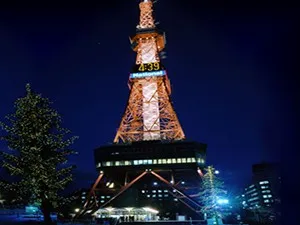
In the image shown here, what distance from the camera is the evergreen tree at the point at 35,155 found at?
20.5m

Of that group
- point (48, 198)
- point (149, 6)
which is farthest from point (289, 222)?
point (149, 6)

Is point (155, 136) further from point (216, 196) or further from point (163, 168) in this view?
point (216, 196)

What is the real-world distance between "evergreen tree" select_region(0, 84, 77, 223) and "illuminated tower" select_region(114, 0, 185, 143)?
54375 mm

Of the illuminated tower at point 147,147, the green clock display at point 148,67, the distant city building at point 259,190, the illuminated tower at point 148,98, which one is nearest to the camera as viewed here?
the illuminated tower at point 147,147

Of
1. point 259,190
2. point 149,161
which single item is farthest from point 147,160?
point 259,190

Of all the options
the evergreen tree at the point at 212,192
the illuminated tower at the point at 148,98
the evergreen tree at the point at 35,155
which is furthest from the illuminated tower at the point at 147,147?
the evergreen tree at the point at 35,155

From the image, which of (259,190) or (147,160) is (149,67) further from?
(259,190)

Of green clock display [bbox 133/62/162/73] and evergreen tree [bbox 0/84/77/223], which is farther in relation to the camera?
green clock display [bbox 133/62/162/73]

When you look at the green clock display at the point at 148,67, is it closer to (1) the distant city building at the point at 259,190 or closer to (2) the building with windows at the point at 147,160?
(2) the building with windows at the point at 147,160

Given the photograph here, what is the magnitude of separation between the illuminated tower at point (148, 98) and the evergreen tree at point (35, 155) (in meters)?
54.4

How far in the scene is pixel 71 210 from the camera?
75.4 m

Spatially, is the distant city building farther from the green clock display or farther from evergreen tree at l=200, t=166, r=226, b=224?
evergreen tree at l=200, t=166, r=226, b=224

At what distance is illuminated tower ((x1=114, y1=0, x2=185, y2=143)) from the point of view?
254 ft

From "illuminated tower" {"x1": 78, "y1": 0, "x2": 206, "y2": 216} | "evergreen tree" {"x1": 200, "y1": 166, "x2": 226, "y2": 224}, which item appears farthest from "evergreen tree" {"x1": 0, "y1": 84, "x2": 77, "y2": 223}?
"illuminated tower" {"x1": 78, "y1": 0, "x2": 206, "y2": 216}
